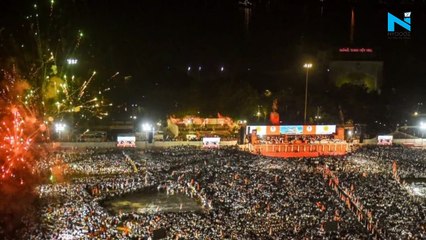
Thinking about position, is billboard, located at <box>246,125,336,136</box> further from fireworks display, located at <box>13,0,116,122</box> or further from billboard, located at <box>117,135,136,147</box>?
fireworks display, located at <box>13,0,116,122</box>

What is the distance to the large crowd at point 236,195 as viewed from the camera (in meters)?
20.3

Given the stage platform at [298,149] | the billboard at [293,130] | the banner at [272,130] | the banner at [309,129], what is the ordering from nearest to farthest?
the stage platform at [298,149]
the billboard at [293,130]
the banner at [272,130]
the banner at [309,129]

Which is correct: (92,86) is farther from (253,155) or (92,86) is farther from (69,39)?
(253,155)

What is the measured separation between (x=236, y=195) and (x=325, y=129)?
19.0 metres

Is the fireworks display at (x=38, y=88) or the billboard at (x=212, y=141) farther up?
the fireworks display at (x=38, y=88)

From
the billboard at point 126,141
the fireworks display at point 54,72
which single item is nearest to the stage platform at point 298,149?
the billboard at point 126,141

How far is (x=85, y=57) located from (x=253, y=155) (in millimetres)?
23286

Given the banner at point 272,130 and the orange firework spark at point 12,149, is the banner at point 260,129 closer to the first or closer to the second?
the banner at point 272,130

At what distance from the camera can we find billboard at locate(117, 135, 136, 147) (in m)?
40.4

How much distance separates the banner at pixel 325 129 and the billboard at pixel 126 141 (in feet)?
49.1

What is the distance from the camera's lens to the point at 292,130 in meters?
42.1

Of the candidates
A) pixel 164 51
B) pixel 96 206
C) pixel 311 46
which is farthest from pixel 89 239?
pixel 311 46

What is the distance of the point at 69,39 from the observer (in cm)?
4922

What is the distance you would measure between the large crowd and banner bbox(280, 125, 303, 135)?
5453 millimetres
